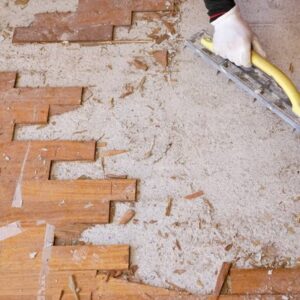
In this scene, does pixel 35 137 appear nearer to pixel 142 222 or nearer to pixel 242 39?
pixel 142 222

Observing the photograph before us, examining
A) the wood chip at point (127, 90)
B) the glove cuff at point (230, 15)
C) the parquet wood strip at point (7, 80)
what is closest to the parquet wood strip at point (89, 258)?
the wood chip at point (127, 90)

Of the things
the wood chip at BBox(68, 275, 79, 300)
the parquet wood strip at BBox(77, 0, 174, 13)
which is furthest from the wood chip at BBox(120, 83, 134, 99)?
the wood chip at BBox(68, 275, 79, 300)

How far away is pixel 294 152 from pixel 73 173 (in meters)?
0.81

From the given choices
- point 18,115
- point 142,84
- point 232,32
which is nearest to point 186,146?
point 142,84

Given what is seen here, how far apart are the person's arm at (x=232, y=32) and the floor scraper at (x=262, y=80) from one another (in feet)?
0.14

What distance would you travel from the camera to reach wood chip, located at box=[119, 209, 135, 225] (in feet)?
4.58

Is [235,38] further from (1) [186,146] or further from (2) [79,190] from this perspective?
(2) [79,190]

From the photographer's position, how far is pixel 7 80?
1673mm

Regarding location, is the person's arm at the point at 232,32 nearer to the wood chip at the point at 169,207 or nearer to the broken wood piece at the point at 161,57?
the broken wood piece at the point at 161,57

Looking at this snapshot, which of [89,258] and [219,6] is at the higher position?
[219,6]

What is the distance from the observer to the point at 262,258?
4.29ft

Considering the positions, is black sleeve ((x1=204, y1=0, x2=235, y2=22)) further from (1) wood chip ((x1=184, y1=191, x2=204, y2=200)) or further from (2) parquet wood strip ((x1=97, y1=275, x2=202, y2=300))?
(2) parquet wood strip ((x1=97, y1=275, x2=202, y2=300))

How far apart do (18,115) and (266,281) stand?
1089mm

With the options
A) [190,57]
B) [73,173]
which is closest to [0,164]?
[73,173]
